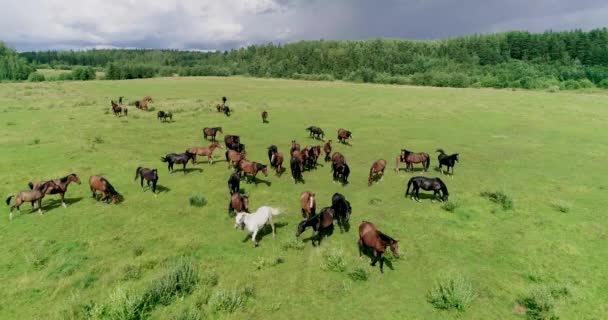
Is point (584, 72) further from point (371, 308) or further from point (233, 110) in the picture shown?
point (371, 308)

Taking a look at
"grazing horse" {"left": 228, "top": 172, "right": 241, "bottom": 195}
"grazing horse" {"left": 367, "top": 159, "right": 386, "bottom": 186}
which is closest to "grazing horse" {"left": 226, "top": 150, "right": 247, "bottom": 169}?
"grazing horse" {"left": 228, "top": 172, "right": 241, "bottom": 195}

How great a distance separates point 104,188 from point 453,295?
44.2 ft

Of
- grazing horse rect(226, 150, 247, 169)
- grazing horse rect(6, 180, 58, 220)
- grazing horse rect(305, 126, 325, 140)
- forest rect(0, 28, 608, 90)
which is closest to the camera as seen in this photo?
grazing horse rect(6, 180, 58, 220)

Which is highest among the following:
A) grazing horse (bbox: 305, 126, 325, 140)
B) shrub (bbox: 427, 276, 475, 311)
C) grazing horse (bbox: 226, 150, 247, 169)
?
grazing horse (bbox: 305, 126, 325, 140)

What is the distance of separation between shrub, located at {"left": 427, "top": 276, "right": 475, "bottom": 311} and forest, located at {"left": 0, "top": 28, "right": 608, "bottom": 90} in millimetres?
83169

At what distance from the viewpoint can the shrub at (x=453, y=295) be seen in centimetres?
780

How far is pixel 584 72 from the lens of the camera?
85.3 meters

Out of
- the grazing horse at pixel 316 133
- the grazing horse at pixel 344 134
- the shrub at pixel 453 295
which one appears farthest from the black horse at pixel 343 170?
the grazing horse at pixel 316 133

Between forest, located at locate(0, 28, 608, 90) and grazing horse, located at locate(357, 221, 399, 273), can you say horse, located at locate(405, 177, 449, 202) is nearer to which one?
grazing horse, located at locate(357, 221, 399, 273)

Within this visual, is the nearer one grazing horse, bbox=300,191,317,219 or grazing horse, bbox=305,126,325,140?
grazing horse, bbox=300,191,317,219

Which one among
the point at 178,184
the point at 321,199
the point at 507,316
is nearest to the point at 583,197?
the point at 507,316

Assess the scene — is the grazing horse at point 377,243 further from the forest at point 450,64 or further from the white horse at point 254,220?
the forest at point 450,64

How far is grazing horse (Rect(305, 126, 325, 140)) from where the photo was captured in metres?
26.3

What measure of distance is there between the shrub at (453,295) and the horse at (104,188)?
12739mm
